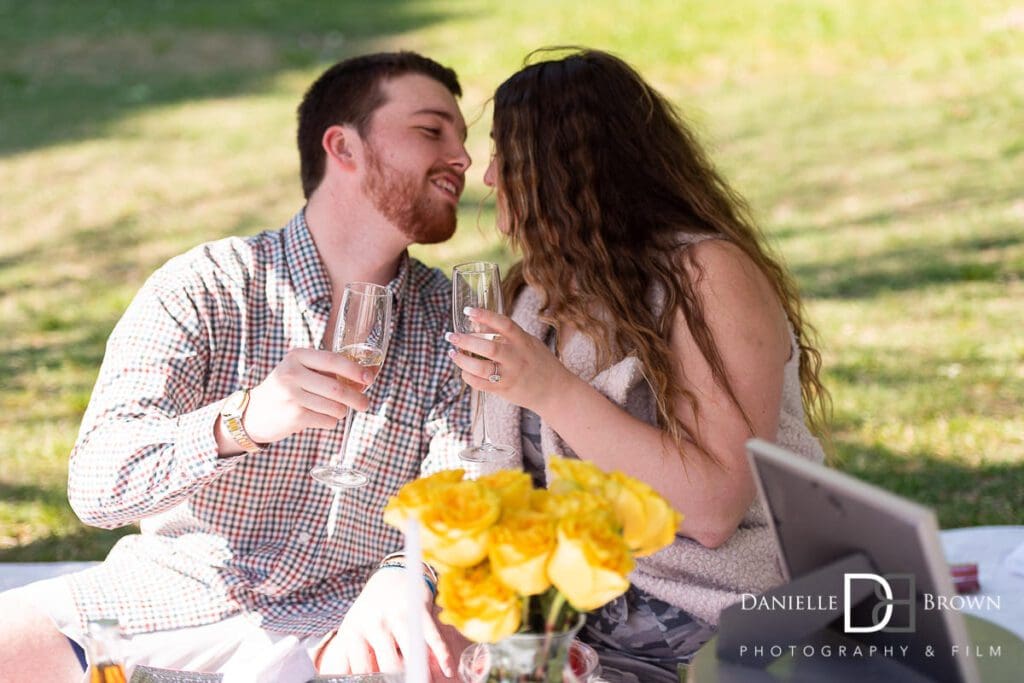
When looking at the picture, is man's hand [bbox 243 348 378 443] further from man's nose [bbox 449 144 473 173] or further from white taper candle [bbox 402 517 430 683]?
man's nose [bbox 449 144 473 173]

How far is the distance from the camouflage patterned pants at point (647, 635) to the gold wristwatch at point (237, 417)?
903 millimetres

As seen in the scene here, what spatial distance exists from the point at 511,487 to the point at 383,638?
102 cm

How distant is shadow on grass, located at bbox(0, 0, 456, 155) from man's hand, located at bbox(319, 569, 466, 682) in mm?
10371

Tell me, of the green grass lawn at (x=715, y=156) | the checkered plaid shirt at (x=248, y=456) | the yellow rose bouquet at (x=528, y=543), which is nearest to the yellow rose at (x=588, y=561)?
the yellow rose bouquet at (x=528, y=543)

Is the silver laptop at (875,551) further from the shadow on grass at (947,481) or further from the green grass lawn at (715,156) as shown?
the shadow on grass at (947,481)

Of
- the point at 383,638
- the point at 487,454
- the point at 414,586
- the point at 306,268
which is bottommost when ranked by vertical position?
the point at 383,638

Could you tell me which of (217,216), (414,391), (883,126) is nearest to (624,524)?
(414,391)

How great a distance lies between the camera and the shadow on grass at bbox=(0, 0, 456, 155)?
13.5m

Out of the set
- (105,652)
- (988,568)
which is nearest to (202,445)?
(105,652)

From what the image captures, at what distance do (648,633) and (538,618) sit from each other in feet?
3.67

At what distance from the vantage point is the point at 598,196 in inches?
125

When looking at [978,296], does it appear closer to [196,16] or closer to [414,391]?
[414,391]

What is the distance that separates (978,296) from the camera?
7504mm

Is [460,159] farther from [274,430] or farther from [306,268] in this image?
[274,430]
